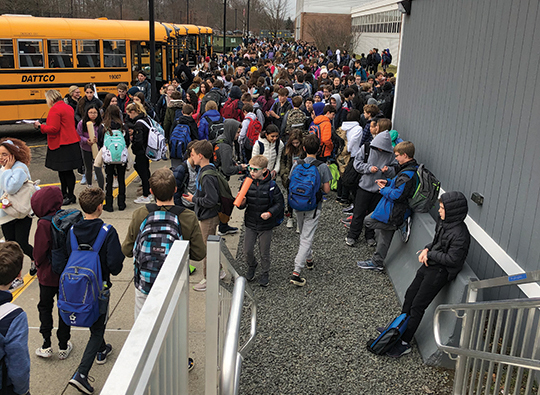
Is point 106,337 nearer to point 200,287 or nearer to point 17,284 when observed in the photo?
point 200,287

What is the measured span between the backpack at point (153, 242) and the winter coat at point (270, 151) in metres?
3.88

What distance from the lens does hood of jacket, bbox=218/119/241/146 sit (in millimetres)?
8164

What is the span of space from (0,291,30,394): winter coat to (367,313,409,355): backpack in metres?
3.18

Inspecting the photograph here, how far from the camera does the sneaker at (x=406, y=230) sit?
6.59m

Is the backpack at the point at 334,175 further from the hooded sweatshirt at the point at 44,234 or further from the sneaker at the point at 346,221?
the hooded sweatshirt at the point at 44,234

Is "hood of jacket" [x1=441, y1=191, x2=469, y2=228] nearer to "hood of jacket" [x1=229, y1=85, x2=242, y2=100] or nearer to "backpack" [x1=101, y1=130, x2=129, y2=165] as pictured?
"backpack" [x1=101, y1=130, x2=129, y2=165]

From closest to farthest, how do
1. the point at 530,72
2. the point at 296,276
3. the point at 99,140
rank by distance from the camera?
the point at 530,72
the point at 296,276
the point at 99,140

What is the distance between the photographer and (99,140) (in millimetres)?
8273

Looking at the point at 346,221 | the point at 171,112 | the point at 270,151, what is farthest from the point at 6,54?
the point at 346,221

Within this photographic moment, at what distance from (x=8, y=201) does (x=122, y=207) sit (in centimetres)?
339

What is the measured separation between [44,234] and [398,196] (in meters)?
3.93

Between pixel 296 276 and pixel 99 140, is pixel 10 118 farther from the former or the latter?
pixel 296 276

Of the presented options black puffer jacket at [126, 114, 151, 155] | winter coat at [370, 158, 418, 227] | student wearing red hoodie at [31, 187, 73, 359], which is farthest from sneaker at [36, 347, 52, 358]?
black puffer jacket at [126, 114, 151, 155]

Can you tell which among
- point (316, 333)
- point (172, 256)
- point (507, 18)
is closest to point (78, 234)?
point (172, 256)
